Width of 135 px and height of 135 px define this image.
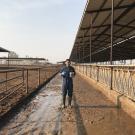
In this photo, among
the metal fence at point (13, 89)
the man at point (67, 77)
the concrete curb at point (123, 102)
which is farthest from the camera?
the man at point (67, 77)

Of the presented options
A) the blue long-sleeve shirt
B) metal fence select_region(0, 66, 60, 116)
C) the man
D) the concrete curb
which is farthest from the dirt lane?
metal fence select_region(0, 66, 60, 116)

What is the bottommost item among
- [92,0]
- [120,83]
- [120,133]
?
[120,133]

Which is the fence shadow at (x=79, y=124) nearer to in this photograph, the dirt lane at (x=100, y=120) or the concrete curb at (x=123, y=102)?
the dirt lane at (x=100, y=120)

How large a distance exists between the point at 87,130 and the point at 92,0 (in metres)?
7.11

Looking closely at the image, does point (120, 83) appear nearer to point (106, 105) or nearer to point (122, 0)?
point (106, 105)

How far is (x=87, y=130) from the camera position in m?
7.11

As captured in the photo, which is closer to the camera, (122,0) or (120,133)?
(120,133)

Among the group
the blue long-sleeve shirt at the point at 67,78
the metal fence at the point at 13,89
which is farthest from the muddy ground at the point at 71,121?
the blue long-sleeve shirt at the point at 67,78

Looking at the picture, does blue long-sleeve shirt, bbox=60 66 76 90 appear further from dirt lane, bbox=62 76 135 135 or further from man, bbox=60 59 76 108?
dirt lane, bbox=62 76 135 135

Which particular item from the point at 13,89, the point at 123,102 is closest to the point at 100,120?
the point at 123,102

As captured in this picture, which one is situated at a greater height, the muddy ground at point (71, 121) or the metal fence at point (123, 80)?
the metal fence at point (123, 80)

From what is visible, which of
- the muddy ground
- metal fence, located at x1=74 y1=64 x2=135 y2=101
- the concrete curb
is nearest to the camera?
the muddy ground

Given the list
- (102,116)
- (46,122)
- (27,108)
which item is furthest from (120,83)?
(46,122)

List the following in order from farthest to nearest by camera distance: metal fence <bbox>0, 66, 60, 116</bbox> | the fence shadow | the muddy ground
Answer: metal fence <bbox>0, 66, 60, 116</bbox> → the muddy ground → the fence shadow
